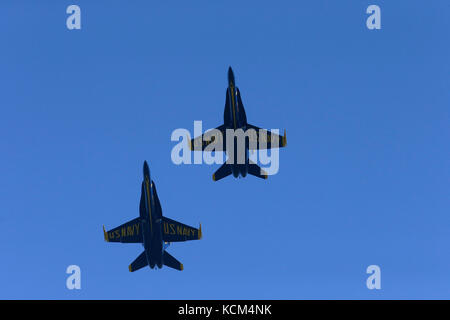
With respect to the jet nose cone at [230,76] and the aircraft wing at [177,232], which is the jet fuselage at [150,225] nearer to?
the aircraft wing at [177,232]

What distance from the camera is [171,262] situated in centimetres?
8644

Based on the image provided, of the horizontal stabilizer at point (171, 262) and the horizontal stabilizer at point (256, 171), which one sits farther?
the horizontal stabilizer at point (256, 171)

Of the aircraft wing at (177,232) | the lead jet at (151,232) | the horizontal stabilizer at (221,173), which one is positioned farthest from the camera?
the horizontal stabilizer at (221,173)

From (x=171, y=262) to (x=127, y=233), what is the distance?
20.5 ft

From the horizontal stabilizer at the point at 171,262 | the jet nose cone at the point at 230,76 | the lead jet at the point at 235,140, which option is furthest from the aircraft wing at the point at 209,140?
the horizontal stabilizer at the point at 171,262

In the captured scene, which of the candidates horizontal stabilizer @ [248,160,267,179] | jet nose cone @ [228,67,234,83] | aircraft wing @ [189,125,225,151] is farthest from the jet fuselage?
horizontal stabilizer @ [248,160,267,179]

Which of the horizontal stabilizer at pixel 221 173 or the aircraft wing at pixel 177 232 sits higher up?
the horizontal stabilizer at pixel 221 173

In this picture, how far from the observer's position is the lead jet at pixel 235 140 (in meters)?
80.1

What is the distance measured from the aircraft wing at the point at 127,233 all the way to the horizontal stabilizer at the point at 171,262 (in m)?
3.57

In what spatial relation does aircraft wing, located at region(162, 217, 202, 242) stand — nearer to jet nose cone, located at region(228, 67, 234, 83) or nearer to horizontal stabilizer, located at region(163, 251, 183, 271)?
horizontal stabilizer, located at region(163, 251, 183, 271)
